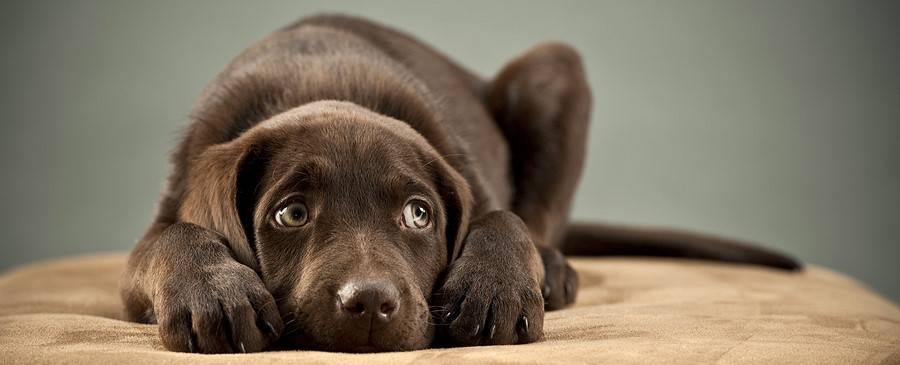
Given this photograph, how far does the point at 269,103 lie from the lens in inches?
129

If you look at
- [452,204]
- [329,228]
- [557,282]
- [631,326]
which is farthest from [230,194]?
[557,282]

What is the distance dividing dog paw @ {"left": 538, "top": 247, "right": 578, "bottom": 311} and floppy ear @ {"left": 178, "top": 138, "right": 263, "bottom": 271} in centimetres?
101

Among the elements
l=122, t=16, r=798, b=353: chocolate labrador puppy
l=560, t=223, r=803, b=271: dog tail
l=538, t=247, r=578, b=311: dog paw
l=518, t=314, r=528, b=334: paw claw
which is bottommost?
l=560, t=223, r=803, b=271: dog tail

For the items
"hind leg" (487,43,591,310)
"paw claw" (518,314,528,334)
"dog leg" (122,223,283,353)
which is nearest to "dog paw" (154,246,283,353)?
"dog leg" (122,223,283,353)

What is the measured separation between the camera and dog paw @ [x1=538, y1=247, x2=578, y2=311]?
3350 millimetres

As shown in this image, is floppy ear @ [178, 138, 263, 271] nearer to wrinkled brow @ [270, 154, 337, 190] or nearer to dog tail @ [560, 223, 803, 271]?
wrinkled brow @ [270, 154, 337, 190]

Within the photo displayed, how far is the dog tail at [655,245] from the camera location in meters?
4.90

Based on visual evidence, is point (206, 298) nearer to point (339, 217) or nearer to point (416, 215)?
point (339, 217)

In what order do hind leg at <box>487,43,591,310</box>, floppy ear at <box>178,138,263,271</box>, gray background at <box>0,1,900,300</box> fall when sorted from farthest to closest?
gray background at <box>0,1,900,300</box> → hind leg at <box>487,43,591,310</box> → floppy ear at <box>178,138,263,271</box>

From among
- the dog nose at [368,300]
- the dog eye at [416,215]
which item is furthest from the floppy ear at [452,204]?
the dog nose at [368,300]

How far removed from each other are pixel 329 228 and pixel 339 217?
39 millimetres

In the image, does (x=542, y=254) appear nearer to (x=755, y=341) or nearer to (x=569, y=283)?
(x=569, y=283)

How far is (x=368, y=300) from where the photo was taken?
2.24 m

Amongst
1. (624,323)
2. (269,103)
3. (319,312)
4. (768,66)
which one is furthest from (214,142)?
(768,66)
